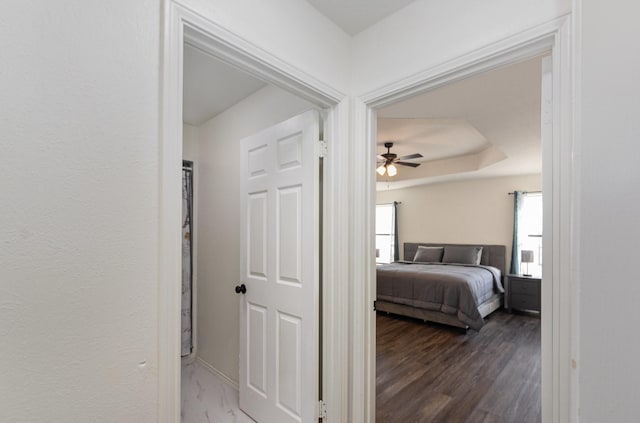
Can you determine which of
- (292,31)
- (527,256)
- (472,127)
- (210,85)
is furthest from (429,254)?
(292,31)

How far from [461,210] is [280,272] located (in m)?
5.47

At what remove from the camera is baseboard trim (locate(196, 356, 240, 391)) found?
2541mm

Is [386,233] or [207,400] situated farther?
[386,233]

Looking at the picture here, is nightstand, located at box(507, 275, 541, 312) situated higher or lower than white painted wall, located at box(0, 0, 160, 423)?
lower

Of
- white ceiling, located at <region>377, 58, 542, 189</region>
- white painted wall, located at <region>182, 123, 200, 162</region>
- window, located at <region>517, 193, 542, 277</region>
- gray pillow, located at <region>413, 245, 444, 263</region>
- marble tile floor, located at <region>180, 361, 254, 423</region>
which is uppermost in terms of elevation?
white ceiling, located at <region>377, 58, 542, 189</region>

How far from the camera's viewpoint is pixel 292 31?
1.45 metres

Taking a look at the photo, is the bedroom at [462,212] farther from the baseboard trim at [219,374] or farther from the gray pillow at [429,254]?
the baseboard trim at [219,374]

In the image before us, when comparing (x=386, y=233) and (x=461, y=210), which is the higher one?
(x=461, y=210)

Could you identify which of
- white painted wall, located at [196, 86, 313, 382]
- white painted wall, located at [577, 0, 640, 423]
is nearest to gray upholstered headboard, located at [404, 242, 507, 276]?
white painted wall, located at [196, 86, 313, 382]

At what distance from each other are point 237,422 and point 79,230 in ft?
6.22

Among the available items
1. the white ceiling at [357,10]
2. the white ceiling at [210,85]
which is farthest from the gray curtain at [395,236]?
the white ceiling at [357,10]

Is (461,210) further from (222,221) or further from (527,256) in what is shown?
(222,221)

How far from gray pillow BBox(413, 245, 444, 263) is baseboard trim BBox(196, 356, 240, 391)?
4.57 metres

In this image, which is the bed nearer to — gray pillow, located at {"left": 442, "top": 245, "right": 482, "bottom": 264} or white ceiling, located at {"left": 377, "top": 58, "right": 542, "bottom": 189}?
gray pillow, located at {"left": 442, "top": 245, "right": 482, "bottom": 264}
